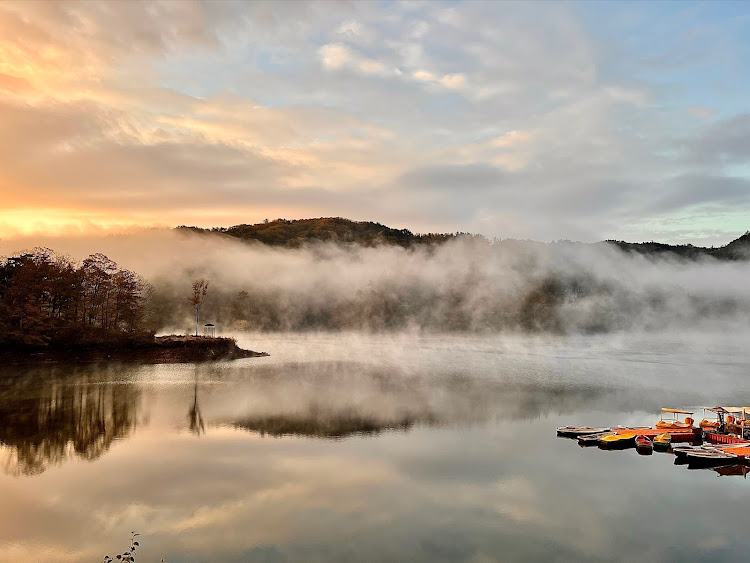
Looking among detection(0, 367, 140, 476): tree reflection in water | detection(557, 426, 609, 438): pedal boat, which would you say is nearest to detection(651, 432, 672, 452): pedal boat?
detection(557, 426, 609, 438): pedal boat

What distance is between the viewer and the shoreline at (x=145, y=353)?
198 ft

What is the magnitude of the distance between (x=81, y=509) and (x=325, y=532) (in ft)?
29.9

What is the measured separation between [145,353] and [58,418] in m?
35.6

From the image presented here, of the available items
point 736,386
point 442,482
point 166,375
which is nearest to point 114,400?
point 166,375

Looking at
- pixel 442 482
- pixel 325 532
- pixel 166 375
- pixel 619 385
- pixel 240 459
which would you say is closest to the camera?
pixel 325 532

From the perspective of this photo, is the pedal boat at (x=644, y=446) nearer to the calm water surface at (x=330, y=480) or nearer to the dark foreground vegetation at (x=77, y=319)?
the calm water surface at (x=330, y=480)

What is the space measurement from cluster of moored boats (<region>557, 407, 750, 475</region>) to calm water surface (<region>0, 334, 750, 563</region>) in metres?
1.31

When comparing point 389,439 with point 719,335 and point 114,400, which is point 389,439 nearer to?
point 114,400

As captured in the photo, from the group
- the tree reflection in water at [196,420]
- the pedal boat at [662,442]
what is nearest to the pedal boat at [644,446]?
the pedal boat at [662,442]

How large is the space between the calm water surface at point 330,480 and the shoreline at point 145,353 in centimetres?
1055

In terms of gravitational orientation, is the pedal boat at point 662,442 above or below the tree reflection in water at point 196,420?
below

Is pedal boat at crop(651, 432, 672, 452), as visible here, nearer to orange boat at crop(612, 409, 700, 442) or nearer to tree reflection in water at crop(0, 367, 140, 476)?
orange boat at crop(612, 409, 700, 442)

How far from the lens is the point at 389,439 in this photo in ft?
108

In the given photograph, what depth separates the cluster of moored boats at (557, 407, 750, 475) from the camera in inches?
1207
